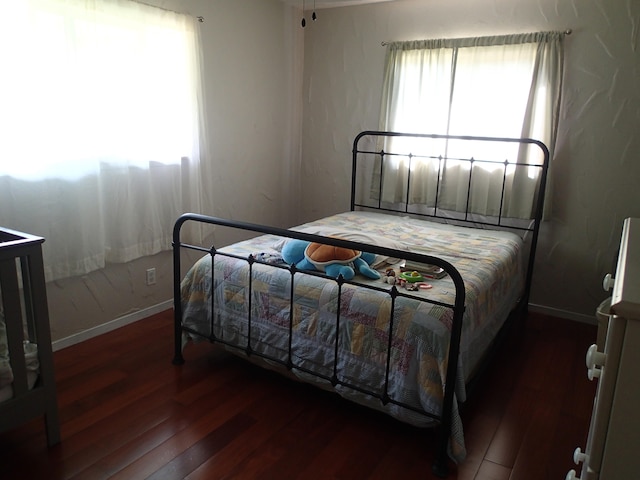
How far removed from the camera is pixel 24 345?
1879 mm

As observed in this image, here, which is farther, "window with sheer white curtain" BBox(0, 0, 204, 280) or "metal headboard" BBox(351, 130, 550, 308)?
"metal headboard" BBox(351, 130, 550, 308)

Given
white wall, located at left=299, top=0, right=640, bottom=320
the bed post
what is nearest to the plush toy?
the bed post

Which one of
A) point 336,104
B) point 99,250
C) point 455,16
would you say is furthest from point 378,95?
point 99,250

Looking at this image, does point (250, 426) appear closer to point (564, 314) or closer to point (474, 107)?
point (564, 314)

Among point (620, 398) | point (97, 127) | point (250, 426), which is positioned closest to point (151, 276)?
point (97, 127)

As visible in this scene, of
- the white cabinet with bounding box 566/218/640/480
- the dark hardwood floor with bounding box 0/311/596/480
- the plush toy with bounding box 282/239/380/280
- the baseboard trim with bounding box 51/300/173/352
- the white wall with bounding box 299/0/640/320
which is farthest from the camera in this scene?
the white wall with bounding box 299/0/640/320

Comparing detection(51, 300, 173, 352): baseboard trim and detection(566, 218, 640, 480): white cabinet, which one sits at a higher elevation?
detection(566, 218, 640, 480): white cabinet

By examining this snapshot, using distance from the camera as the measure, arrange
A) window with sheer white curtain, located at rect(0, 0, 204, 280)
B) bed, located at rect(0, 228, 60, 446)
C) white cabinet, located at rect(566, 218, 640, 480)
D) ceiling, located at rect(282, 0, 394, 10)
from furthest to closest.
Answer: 1. ceiling, located at rect(282, 0, 394, 10)
2. window with sheer white curtain, located at rect(0, 0, 204, 280)
3. bed, located at rect(0, 228, 60, 446)
4. white cabinet, located at rect(566, 218, 640, 480)

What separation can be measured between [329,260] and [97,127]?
154 cm

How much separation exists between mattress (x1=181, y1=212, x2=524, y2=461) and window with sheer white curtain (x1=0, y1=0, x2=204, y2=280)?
0.73 m

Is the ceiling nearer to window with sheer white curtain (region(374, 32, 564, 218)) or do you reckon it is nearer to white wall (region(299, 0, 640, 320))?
white wall (region(299, 0, 640, 320))

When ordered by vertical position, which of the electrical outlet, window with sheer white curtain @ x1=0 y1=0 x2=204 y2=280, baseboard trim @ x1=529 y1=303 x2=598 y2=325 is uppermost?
window with sheer white curtain @ x1=0 y1=0 x2=204 y2=280

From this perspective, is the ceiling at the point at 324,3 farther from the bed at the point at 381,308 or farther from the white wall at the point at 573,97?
the bed at the point at 381,308

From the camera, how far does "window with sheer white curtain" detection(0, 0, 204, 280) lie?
7.68 feet
